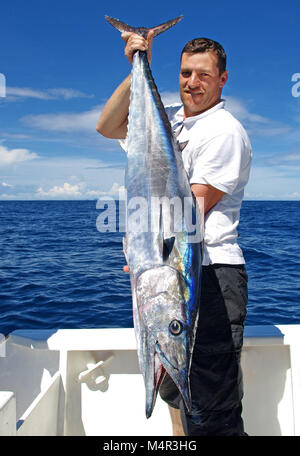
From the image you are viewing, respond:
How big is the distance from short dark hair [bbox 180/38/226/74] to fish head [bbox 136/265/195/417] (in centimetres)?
105

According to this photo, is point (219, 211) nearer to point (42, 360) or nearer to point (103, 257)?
point (42, 360)

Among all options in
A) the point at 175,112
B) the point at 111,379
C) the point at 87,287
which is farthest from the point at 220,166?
the point at 87,287

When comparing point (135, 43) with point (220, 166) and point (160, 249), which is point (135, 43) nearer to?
point (220, 166)

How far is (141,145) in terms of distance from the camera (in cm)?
159

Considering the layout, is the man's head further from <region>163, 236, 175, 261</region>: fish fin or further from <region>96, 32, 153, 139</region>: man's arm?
<region>163, 236, 175, 261</region>: fish fin

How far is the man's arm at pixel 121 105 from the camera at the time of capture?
68.9 inches

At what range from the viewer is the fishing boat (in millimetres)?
2414

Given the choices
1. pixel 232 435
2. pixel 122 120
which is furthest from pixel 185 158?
pixel 232 435

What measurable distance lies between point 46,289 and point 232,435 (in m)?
7.08

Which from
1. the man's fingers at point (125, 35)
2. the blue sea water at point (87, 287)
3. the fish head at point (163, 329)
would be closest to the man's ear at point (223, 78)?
the man's fingers at point (125, 35)

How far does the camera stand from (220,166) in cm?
160

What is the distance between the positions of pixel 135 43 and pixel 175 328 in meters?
1.26

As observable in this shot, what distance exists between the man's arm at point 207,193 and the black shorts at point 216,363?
13.1 inches

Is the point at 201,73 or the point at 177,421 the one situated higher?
the point at 201,73
